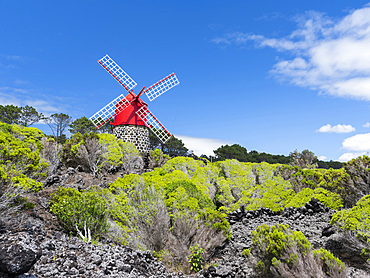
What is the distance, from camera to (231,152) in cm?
6028

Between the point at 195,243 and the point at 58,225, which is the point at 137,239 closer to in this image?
the point at 195,243

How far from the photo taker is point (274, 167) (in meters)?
18.2

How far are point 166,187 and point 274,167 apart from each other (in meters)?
10.8

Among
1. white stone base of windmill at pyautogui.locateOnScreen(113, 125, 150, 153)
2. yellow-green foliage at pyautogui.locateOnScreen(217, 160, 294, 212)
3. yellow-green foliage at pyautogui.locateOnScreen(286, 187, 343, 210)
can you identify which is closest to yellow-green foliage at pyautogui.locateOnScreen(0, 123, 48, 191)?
yellow-green foliage at pyautogui.locateOnScreen(217, 160, 294, 212)

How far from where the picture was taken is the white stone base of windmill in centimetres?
2703

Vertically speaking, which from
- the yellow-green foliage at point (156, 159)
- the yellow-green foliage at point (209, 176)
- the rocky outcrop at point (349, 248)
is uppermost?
the yellow-green foliage at point (156, 159)

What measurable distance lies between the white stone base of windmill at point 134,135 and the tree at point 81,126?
2886cm

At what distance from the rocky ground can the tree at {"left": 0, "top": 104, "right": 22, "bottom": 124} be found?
1802 inches

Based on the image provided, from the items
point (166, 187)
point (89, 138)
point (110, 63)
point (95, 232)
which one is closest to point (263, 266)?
point (166, 187)

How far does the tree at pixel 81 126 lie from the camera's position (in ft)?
177

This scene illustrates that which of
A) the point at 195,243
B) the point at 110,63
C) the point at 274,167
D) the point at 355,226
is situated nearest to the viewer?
the point at 355,226

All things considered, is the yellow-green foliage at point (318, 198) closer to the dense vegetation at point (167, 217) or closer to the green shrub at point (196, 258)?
the dense vegetation at point (167, 217)

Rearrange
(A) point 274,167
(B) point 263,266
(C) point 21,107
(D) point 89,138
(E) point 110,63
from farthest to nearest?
(C) point 21,107 < (E) point 110,63 < (D) point 89,138 < (A) point 274,167 < (B) point 263,266

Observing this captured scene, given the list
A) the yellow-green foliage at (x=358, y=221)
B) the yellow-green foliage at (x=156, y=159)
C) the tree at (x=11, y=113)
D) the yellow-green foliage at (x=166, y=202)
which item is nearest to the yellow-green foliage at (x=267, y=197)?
the yellow-green foliage at (x=166, y=202)
